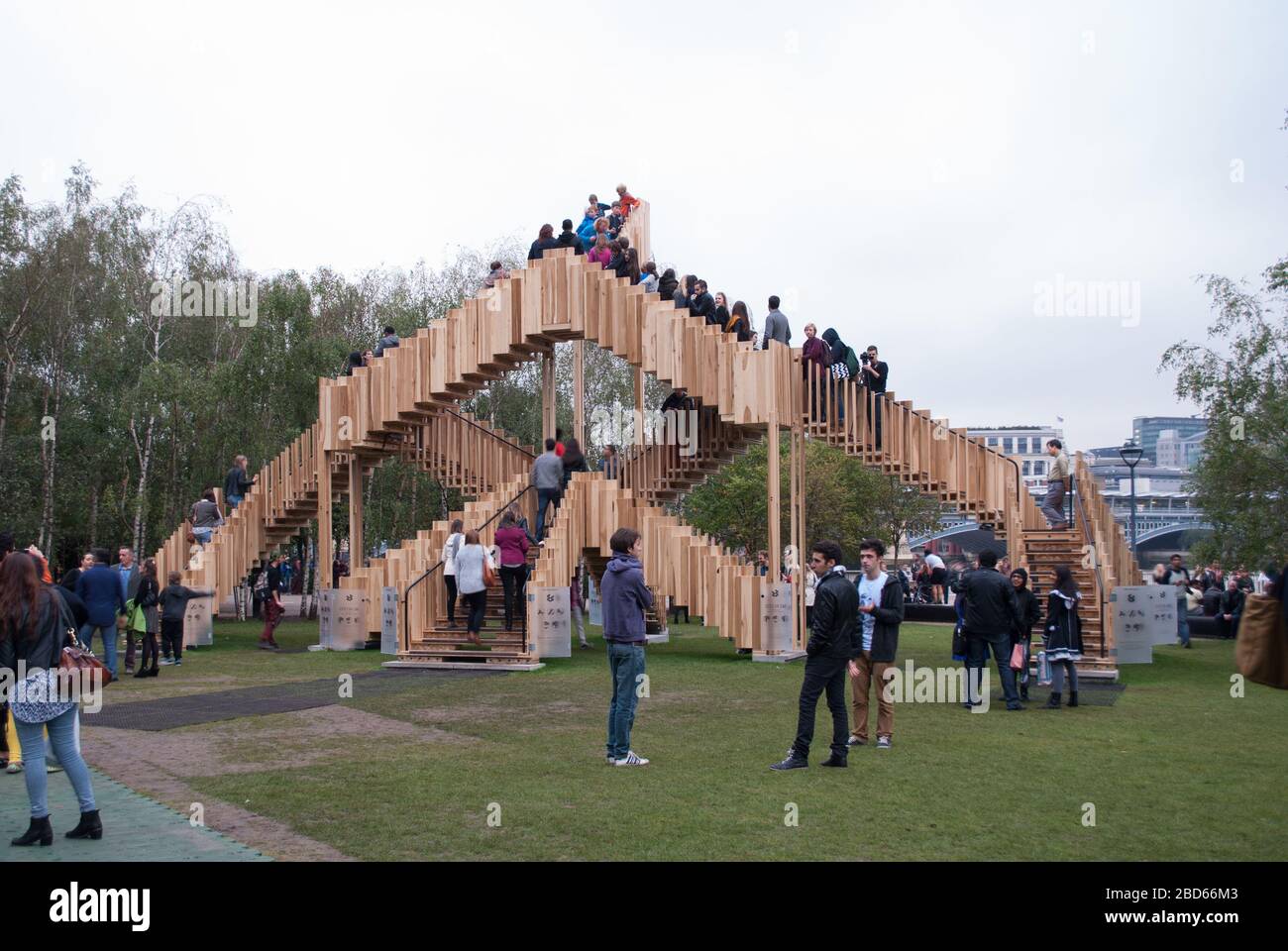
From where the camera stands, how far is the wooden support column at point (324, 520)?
79.8 feet

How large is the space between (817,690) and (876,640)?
1537mm

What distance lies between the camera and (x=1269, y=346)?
1033 inches

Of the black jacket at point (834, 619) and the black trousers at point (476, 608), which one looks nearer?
the black jacket at point (834, 619)

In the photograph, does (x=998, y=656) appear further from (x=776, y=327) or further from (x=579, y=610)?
(x=579, y=610)

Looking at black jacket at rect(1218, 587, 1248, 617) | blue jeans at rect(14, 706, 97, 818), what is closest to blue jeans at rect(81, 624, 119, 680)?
blue jeans at rect(14, 706, 97, 818)

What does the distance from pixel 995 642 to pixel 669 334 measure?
347 inches

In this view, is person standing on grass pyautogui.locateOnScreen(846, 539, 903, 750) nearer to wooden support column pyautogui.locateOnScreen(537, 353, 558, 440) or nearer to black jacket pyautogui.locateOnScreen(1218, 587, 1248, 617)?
wooden support column pyautogui.locateOnScreen(537, 353, 558, 440)

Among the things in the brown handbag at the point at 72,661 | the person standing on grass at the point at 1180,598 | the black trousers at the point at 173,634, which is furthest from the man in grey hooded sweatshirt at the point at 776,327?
the brown handbag at the point at 72,661

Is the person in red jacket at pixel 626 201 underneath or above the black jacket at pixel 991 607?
above

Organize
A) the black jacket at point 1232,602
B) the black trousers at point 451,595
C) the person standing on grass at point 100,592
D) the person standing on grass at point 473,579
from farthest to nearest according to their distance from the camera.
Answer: the black jacket at point 1232,602 < the black trousers at point 451,595 < the person standing on grass at point 473,579 < the person standing on grass at point 100,592

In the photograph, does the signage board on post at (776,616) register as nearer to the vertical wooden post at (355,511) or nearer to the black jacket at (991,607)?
the black jacket at (991,607)

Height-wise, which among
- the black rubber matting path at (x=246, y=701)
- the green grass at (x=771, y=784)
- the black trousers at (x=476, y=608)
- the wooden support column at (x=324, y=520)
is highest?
the wooden support column at (x=324, y=520)

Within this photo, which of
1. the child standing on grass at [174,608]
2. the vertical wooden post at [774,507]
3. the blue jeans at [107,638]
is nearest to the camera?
the blue jeans at [107,638]

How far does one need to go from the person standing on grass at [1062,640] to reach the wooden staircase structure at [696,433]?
3.70 metres
